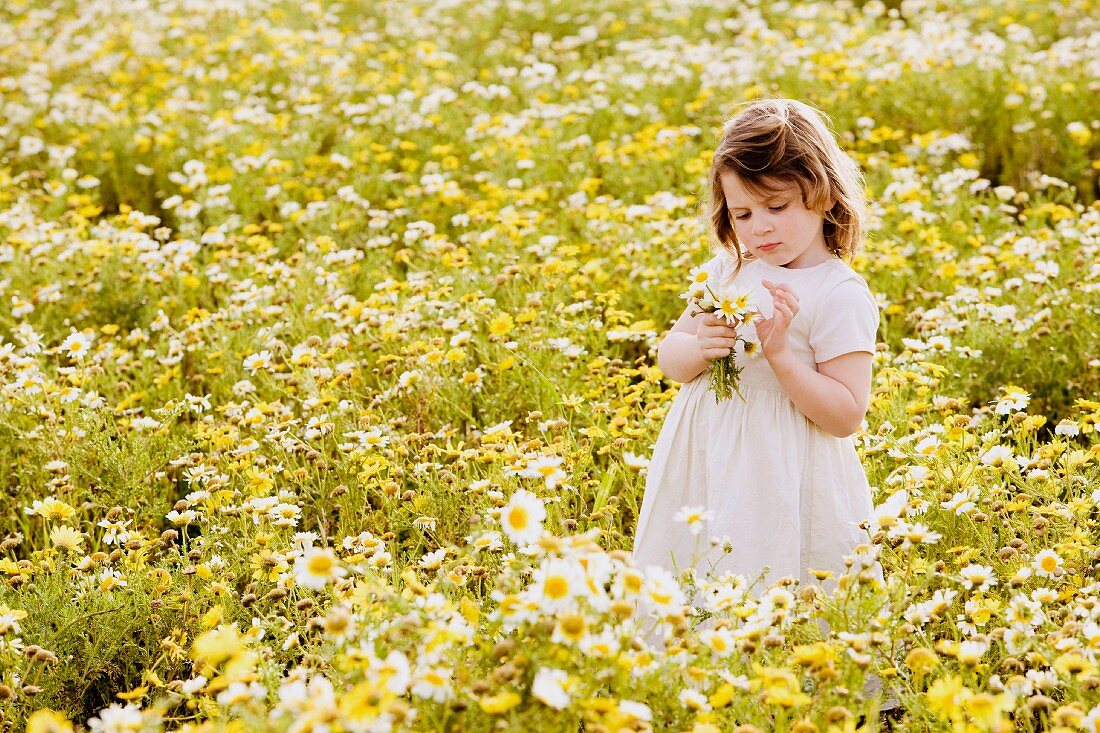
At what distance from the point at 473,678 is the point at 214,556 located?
1150 millimetres

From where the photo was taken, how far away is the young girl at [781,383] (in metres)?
2.46

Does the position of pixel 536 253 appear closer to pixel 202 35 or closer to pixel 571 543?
pixel 571 543

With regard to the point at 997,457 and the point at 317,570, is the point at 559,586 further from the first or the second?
the point at 997,457

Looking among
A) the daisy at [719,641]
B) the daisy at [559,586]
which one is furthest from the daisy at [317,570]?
the daisy at [719,641]

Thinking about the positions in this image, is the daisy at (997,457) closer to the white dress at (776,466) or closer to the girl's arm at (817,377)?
the white dress at (776,466)

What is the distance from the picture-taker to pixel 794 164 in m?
2.51

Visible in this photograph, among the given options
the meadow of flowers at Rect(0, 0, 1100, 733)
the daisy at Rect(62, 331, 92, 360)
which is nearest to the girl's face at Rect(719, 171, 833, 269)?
the meadow of flowers at Rect(0, 0, 1100, 733)

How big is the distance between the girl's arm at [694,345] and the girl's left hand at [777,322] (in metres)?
0.06

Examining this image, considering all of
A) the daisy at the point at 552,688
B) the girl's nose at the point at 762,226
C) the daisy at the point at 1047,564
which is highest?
the girl's nose at the point at 762,226

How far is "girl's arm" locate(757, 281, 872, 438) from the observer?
2396mm

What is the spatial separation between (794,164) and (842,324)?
0.36 meters

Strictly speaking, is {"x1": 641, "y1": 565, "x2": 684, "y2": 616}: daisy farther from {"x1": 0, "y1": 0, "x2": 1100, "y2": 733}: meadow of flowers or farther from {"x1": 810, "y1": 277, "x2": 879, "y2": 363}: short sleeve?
{"x1": 810, "y1": 277, "x2": 879, "y2": 363}: short sleeve

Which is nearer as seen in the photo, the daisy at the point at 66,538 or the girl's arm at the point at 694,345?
the girl's arm at the point at 694,345

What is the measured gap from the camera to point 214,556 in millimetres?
2789
